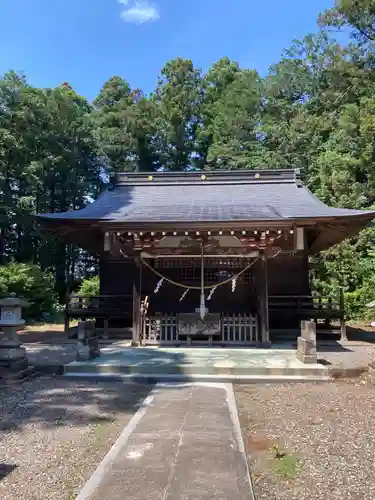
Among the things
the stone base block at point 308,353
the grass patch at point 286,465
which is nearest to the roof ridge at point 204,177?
the stone base block at point 308,353

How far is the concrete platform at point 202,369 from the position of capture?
6.60 m

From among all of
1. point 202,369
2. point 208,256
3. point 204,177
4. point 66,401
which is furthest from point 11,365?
point 204,177

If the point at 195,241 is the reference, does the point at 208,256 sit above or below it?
below

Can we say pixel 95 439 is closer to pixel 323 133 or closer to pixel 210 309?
pixel 210 309

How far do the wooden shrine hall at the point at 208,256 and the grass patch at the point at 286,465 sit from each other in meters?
5.13

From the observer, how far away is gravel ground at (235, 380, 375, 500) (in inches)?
118

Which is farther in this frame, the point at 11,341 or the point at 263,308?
the point at 263,308

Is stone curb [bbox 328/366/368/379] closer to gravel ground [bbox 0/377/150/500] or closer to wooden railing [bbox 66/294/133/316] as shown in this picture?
gravel ground [bbox 0/377/150/500]

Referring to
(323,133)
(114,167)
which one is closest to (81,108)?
(114,167)

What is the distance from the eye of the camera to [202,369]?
22.2 ft

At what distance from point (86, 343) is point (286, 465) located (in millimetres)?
4956

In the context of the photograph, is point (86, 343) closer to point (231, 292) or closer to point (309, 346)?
point (309, 346)

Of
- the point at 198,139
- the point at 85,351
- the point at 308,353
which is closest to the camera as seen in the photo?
the point at 308,353

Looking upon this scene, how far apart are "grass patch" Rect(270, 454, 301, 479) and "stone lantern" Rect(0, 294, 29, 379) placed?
4882 mm
